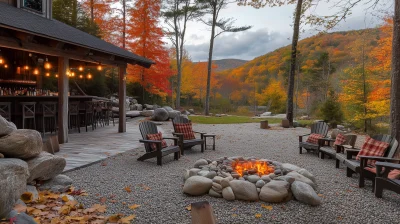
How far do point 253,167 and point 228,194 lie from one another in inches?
46.0

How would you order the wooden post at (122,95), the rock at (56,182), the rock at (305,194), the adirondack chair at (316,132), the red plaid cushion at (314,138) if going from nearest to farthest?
the rock at (305,194), the rock at (56,182), the adirondack chair at (316,132), the red plaid cushion at (314,138), the wooden post at (122,95)

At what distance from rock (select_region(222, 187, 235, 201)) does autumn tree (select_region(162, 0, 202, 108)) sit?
712 inches

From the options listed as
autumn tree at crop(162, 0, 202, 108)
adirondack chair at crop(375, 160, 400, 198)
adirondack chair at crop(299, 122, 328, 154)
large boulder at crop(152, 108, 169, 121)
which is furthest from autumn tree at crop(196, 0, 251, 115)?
adirondack chair at crop(375, 160, 400, 198)

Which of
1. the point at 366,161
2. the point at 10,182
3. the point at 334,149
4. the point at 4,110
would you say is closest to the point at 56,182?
the point at 10,182

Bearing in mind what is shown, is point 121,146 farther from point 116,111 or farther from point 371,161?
point 116,111

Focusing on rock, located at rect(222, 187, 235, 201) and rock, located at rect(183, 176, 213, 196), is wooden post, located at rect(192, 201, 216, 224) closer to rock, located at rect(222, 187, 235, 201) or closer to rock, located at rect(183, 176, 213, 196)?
rock, located at rect(222, 187, 235, 201)

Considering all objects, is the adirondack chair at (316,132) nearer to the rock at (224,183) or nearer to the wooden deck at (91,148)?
the rock at (224,183)

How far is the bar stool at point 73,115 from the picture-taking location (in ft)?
30.2

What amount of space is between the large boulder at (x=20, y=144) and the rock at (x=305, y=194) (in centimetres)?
351

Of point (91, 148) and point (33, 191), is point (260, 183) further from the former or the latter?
point (91, 148)

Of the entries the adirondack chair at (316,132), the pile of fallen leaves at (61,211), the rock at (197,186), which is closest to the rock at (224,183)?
the rock at (197,186)

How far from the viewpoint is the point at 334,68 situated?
29500 millimetres

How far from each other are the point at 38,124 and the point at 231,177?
22.2 feet

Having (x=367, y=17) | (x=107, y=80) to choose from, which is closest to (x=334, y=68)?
(x=107, y=80)
